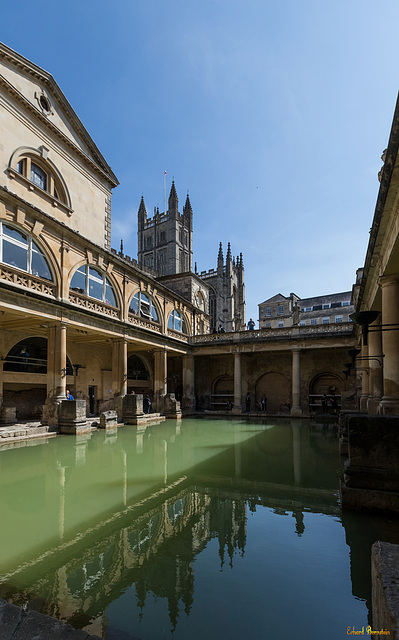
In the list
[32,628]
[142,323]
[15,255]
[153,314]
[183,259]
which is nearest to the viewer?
[32,628]

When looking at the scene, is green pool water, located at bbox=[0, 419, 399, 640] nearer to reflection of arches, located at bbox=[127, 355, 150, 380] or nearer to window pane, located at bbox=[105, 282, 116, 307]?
window pane, located at bbox=[105, 282, 116, 307]

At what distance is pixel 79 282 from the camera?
1705cm

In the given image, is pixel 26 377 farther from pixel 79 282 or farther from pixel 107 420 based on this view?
pixel 79 282

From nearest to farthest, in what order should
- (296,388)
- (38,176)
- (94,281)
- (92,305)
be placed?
(92,305), (38,176), (94,281), (296,388)

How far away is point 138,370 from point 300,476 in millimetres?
21666

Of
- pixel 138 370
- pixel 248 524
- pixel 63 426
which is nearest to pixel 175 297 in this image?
pixel 138 370

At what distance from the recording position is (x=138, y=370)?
27.7 metres

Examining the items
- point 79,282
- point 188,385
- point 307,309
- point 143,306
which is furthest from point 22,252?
point 307,309

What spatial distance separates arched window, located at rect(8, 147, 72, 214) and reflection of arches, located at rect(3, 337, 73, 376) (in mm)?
7217

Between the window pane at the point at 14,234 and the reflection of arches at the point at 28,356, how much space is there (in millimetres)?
6280

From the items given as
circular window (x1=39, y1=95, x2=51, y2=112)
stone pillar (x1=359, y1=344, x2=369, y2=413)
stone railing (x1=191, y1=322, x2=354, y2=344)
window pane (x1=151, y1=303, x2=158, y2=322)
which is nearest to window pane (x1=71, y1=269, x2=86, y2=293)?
window pane (x1=151, y1=303, x2=158, y2=322)

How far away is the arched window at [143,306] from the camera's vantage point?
→ 71.1 ft

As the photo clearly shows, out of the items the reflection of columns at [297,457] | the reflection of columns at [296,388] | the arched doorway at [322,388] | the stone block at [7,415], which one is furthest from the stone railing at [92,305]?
the arched doorway at [322,388]

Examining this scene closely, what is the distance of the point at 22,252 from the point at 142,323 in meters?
8.86
